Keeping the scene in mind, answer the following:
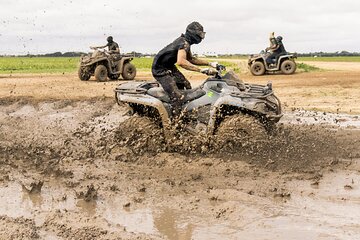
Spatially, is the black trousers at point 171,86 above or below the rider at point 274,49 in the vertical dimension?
below

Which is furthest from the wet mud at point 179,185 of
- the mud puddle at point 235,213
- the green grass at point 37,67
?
the green grass at point 37,67

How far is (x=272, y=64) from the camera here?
2509 centimetres

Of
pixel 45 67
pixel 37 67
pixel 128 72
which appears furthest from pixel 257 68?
pixel 45 67

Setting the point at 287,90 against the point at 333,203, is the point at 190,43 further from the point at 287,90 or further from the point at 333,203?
the point at 287,90

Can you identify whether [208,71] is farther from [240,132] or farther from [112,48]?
[112,48]

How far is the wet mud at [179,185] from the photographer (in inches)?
215

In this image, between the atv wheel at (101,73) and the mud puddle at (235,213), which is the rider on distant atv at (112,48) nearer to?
the atv wheel at (101,73)

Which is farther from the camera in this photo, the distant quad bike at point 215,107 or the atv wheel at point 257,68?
the atv wheel at point 257,68

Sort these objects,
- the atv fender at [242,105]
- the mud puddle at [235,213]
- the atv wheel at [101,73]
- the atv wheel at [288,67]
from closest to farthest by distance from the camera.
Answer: the mud puddle at [235,213] < the atv fender at [242,105] < the atv wheel at [101,73] < the atv wheel at [288,67]

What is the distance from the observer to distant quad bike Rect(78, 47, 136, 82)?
22.1 m

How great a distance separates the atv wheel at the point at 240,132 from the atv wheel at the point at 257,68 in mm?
17242

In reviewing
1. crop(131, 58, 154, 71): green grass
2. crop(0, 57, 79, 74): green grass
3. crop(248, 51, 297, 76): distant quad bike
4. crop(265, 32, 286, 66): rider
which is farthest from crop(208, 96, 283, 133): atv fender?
crop(131, 58, 154, 71): green grass

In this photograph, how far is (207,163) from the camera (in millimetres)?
8062

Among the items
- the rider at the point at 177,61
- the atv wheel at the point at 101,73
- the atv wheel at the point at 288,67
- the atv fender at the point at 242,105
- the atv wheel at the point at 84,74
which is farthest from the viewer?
the atv wheel at the point at 288,67
